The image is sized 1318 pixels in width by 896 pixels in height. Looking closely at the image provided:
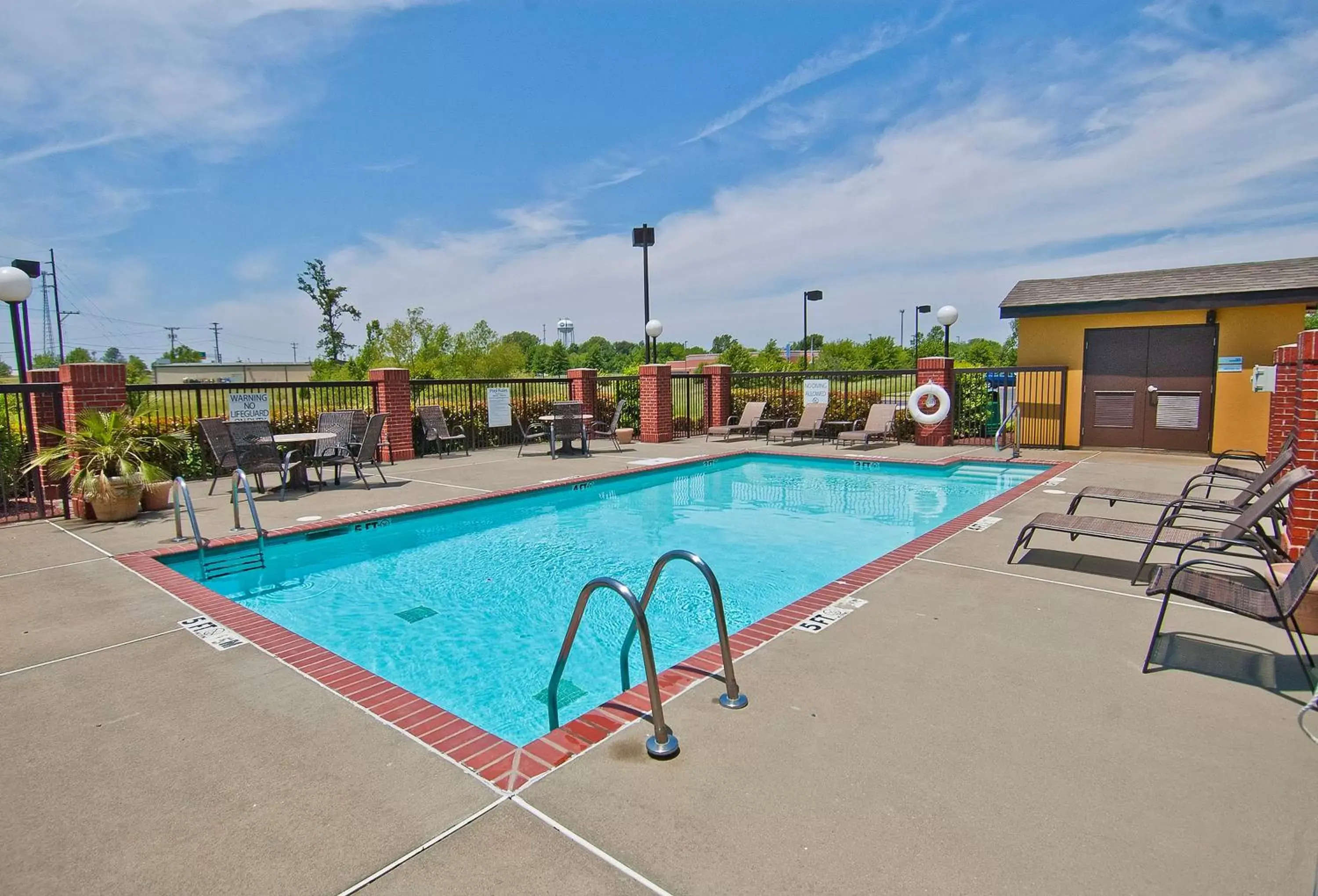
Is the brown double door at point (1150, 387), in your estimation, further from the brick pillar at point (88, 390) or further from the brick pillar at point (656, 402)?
the brick pillar at point (88, 390)

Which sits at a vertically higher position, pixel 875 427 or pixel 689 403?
pixel 689 403

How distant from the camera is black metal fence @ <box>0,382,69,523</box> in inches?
291

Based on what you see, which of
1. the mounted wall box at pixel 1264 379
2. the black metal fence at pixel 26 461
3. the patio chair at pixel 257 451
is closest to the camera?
the black metal fence at pixel 26 461

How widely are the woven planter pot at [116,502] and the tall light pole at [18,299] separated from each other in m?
1.60

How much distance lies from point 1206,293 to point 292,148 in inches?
864

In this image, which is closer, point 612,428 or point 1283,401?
point 1283,401

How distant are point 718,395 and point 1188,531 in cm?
1157

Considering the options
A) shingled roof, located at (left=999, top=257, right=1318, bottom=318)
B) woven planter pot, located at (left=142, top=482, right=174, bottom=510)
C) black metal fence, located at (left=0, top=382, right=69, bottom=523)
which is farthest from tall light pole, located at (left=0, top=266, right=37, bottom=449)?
shingled roof, located at (left=999, top=257, right=1318, bottom=318)

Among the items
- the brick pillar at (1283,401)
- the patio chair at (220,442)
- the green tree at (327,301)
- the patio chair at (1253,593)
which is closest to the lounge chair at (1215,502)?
the brick pillar at (1283,401)

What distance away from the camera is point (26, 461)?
778cm

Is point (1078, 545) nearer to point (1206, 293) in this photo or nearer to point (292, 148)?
point (1206, 293)

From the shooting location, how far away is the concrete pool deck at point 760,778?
1927 millimetres

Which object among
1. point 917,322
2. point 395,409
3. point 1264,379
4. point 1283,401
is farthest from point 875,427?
point 917,322

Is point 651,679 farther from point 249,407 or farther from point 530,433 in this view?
point 530,433
